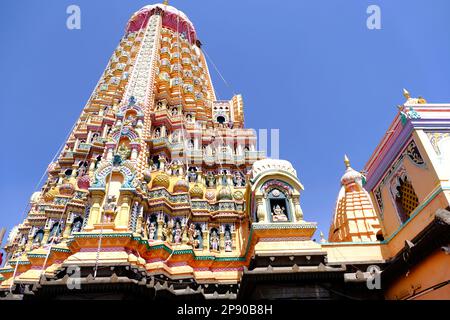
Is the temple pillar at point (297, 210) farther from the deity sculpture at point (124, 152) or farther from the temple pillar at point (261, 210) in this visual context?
the deity sculpture at point (124, 152)

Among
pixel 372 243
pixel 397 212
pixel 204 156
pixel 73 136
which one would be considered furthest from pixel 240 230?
pixel 73 136

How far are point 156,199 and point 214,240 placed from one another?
368cm

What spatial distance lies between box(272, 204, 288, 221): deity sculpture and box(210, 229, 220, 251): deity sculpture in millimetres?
4834

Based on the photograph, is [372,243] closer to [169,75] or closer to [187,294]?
[187,294]

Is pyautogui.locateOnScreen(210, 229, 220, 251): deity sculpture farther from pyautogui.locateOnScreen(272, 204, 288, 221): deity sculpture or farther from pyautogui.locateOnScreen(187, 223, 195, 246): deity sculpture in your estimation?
pyautogui.locateOnScreen(272, 204, 288, 221): deity sculpture

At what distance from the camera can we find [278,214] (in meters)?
11.8

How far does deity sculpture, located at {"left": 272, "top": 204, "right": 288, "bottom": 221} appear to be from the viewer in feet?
38.1

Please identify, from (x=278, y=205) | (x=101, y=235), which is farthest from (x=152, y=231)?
(x=278, y=205)

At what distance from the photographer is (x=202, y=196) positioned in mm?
17250

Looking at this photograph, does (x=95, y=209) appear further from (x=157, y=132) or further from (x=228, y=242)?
(x=157, y=132)

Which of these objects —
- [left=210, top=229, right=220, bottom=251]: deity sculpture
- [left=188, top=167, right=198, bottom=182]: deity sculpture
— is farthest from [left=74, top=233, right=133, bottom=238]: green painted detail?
[left=188, top=167, right=198, bottom=182]: deity sculpture

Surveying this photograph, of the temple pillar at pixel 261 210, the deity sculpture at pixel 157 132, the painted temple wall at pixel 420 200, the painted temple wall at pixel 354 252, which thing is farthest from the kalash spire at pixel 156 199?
the painted temple wall at pixel 420 200

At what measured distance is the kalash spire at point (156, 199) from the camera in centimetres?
1178

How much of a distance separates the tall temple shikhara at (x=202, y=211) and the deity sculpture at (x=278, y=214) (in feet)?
0.15
